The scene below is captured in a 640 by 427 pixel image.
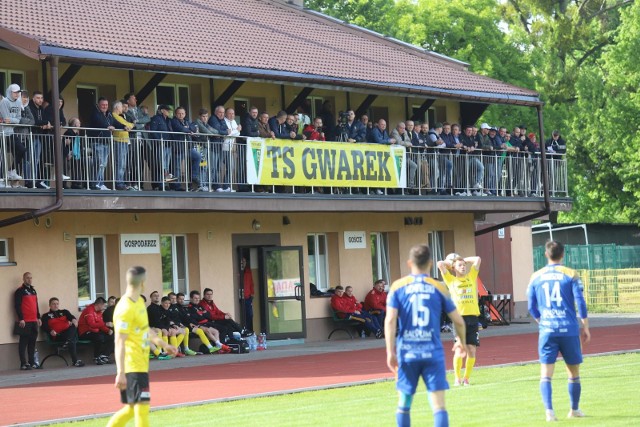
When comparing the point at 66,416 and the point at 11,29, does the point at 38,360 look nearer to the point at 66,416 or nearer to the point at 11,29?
the point at 11,29

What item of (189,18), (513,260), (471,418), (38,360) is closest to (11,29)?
(38,360)

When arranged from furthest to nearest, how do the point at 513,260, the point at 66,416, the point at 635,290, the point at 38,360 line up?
the point at 635,290, the point at 513,260, the point at 38,360, the point at 66,416

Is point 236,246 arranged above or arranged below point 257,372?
above

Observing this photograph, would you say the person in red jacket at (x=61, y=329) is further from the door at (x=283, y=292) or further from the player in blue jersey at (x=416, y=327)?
the player in blue jersey at (x=416, y=327)

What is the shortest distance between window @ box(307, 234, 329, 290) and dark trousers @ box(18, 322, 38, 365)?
9468 millimetres

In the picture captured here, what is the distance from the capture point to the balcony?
77.8 feet

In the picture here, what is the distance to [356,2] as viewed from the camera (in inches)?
2297

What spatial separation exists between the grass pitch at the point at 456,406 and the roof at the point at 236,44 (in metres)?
9.48

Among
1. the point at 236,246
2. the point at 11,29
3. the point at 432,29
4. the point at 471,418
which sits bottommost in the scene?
the point at 471,418

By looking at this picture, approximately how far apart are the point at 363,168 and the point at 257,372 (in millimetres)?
8911

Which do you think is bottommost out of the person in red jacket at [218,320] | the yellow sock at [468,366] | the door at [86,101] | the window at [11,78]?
the yellow sock at [468,366]

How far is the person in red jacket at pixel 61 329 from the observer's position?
984 inches

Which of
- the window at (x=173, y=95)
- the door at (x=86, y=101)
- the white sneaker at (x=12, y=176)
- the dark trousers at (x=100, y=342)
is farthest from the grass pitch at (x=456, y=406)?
the window at (x=173, y=95)

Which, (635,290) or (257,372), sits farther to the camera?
(635,290)
